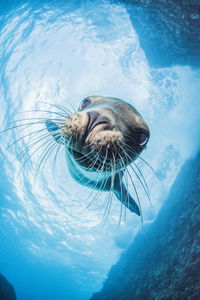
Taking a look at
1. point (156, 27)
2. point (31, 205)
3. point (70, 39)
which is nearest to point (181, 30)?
point (156, 27)

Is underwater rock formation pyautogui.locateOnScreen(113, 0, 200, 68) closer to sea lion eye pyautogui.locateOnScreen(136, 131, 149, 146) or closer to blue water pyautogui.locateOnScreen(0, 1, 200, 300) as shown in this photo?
blue water pyautogui.locateOnScreen(0, 1, 200, 300)

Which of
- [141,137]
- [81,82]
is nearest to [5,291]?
[81,82]

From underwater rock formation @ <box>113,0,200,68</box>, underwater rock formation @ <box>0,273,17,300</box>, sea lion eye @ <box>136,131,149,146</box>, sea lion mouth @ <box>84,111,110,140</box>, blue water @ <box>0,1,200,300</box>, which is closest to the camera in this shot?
sea lion mouth @ <box>84,111,110,140</box>

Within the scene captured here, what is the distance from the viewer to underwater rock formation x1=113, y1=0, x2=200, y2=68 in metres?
7.41

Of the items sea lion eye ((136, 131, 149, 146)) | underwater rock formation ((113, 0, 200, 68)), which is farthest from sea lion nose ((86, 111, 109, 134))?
underwater rock formation ((113, 0, 200, 68))

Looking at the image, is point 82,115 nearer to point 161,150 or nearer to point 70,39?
point 70,39

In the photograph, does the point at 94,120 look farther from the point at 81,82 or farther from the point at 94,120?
the point at 81,82

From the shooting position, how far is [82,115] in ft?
5.04

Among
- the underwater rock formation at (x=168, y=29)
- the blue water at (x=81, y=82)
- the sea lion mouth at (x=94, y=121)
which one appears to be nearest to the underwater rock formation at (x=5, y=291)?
the blue water at (x=81, y=82)

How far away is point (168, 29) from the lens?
341 inches

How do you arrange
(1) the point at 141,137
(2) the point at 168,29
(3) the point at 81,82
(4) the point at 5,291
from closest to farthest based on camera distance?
1. (1) the point at 141,137
2. (2) the point at 168,29
3. (3) the point at 81,82
4. (4) the point at 5,291

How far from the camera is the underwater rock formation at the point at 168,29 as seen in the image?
7.41 meters

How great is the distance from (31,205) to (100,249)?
10712mm

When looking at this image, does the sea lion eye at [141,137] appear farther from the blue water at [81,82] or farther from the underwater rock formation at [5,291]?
the underwater rock formation at [5,291]
